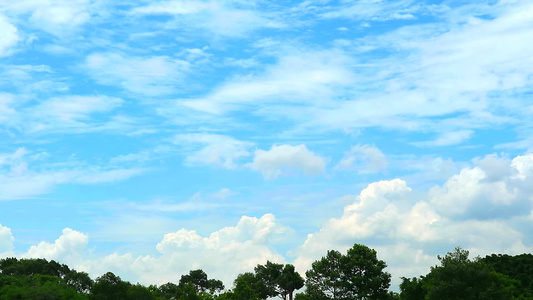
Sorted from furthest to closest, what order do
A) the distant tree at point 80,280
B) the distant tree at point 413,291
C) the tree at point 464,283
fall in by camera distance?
the distant tree at point 80,280
the distant tree at point 413,291
the tree at point 464,283

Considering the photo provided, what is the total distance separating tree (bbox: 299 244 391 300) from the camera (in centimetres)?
10044

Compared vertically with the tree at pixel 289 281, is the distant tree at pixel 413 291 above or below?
below

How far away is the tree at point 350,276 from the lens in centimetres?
10044

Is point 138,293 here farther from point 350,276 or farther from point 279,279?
point 279,279

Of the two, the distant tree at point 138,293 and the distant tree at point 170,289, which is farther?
the distant tree at point 170,289

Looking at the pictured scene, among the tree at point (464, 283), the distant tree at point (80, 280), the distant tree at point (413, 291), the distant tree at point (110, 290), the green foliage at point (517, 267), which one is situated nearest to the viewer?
the tree at point (464, 283)

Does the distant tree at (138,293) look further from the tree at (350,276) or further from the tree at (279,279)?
the tree at (279,279)

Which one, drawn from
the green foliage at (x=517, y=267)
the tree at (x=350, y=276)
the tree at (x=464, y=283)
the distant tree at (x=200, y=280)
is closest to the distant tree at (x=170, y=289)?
the distant tree at (x=200, y=280)

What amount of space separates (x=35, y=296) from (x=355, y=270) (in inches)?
1933

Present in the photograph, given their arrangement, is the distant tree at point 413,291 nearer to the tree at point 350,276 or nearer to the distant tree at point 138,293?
the tree at point 350,276

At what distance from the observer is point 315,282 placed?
105 meters

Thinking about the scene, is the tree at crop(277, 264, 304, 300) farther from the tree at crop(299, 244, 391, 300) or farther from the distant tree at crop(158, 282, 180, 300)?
the tree at crop(299, 244, 391, 300)

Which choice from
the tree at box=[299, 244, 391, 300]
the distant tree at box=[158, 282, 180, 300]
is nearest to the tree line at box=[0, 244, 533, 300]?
the tree at box=[299, 244, 391, 300]

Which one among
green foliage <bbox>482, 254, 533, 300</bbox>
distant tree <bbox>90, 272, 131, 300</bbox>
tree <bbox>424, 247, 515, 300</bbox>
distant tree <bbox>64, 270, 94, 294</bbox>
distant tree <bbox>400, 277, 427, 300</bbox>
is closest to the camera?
tree <bbox>424, 247, 515, 300</bbox>
